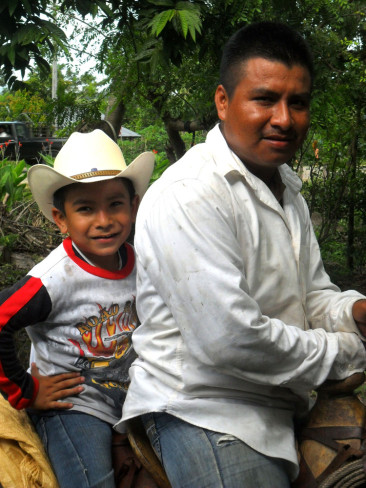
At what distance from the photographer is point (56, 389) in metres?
2.23

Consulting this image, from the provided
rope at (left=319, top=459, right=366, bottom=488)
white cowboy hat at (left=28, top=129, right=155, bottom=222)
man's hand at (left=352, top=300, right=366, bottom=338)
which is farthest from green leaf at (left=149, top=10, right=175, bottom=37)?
rope at (left=319, top=459, right=366, bottom=488)

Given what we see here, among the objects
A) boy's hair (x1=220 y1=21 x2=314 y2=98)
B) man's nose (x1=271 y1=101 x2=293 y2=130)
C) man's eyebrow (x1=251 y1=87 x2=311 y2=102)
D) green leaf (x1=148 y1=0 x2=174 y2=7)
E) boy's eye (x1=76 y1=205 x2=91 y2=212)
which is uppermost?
green leaf (x1=148 y1=0 x2=174 y2=7)

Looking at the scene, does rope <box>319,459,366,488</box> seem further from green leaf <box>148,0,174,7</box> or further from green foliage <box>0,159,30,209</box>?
green foliage <box>0,159,30,209</box>

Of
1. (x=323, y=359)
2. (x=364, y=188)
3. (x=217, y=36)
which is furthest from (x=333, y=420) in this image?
(x=364, y=188)

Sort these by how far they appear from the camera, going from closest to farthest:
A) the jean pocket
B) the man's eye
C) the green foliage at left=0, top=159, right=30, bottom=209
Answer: the jean pocket, the man's eye, the green foliage at left=0, top=159, right=30, bottom=209

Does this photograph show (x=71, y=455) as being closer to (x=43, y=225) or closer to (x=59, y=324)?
(x=59, y=324)

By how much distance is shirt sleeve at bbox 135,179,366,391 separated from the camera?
1.76 metres

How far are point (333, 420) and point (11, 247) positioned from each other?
361cm

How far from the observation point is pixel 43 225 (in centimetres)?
553

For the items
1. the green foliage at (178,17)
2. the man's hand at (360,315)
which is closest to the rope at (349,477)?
the man's hand at (360,315)

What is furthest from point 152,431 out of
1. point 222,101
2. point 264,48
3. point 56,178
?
point 264,48

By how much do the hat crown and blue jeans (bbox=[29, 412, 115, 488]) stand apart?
0.92 m

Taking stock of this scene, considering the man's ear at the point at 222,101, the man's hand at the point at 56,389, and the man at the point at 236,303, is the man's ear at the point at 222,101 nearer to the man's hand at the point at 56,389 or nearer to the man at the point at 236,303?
the man at the point at 236,303

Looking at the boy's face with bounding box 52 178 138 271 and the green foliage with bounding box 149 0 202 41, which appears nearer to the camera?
the boy's face with bounding box 52 178 138 271
